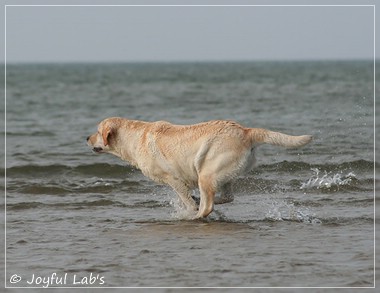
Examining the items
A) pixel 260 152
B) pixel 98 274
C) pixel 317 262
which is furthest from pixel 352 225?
pixel 260 152

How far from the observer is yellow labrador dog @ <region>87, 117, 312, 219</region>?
31.7ft

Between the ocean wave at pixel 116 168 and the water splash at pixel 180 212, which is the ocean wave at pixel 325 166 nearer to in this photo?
the ocean wave at pixel 116 168

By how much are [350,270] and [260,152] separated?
8521mm

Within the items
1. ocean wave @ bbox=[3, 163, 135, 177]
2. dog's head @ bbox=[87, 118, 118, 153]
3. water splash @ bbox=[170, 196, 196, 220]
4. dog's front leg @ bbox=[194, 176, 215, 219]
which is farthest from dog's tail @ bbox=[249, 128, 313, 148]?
ocean wave @ bbox=[3, 163, 135, 177]

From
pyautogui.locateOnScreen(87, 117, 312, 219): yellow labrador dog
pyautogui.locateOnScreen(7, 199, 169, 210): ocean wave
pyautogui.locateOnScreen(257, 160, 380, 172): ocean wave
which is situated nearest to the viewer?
pyautogui.locateOnScreen(87, 117, 312, 219): yellow labrador dog

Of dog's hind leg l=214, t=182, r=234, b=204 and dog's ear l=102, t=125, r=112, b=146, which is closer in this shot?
dog's hind leg l=214, t=182, r=234, b=204

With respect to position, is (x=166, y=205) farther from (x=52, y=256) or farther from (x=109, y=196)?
(x=52, y=256)

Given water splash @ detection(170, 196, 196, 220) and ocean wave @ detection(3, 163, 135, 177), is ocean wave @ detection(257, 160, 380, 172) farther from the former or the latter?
water splash @ detection(170, 196, 196, 220)

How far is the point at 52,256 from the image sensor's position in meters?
8.39

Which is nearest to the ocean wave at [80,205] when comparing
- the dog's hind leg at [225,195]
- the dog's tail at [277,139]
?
the dog's hind leg at [225,195]

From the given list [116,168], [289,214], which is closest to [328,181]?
[289,214]

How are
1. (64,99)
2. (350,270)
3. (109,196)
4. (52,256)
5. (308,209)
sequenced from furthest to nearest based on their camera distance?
(64,99) < (109,196) < (308,209) < (52,256) < (350,270)

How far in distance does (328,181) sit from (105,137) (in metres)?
4.07

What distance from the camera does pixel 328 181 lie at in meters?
12.9
